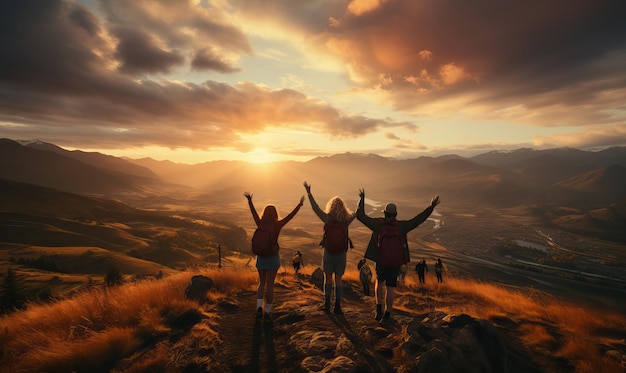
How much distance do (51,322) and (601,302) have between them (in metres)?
88.7

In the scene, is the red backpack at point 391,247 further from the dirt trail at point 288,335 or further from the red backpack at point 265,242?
the red backpack at point 265,242

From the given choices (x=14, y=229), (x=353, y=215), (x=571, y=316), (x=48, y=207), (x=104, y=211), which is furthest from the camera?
(x=104, y=211)

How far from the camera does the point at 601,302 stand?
61.8 m

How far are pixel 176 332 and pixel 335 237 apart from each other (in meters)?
4.05

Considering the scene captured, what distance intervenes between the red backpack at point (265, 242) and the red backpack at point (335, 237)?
3.87 ft

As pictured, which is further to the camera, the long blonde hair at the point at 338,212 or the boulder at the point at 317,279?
the boulder at the point at 317,279

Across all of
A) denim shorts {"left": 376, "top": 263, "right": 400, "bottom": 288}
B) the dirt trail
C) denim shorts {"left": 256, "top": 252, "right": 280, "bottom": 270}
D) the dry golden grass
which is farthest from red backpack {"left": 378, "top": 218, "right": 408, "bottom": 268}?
the dry golden grass

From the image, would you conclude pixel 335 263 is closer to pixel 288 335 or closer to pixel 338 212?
pixel 338 212

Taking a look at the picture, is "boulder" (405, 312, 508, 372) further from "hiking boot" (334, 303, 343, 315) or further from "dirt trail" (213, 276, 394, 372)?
"hiking boot" (334, 303, 343, 315)

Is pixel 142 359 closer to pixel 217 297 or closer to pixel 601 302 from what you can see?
pixel 217 297

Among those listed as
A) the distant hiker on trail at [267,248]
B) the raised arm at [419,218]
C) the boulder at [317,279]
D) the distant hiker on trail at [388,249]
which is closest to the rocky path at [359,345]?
the distant hiker on trail at [388,249]

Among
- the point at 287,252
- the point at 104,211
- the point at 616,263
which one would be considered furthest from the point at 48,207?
the point at 616,263

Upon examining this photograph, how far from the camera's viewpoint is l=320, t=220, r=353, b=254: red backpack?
6812 millimetres

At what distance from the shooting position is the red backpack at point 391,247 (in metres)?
6.37
